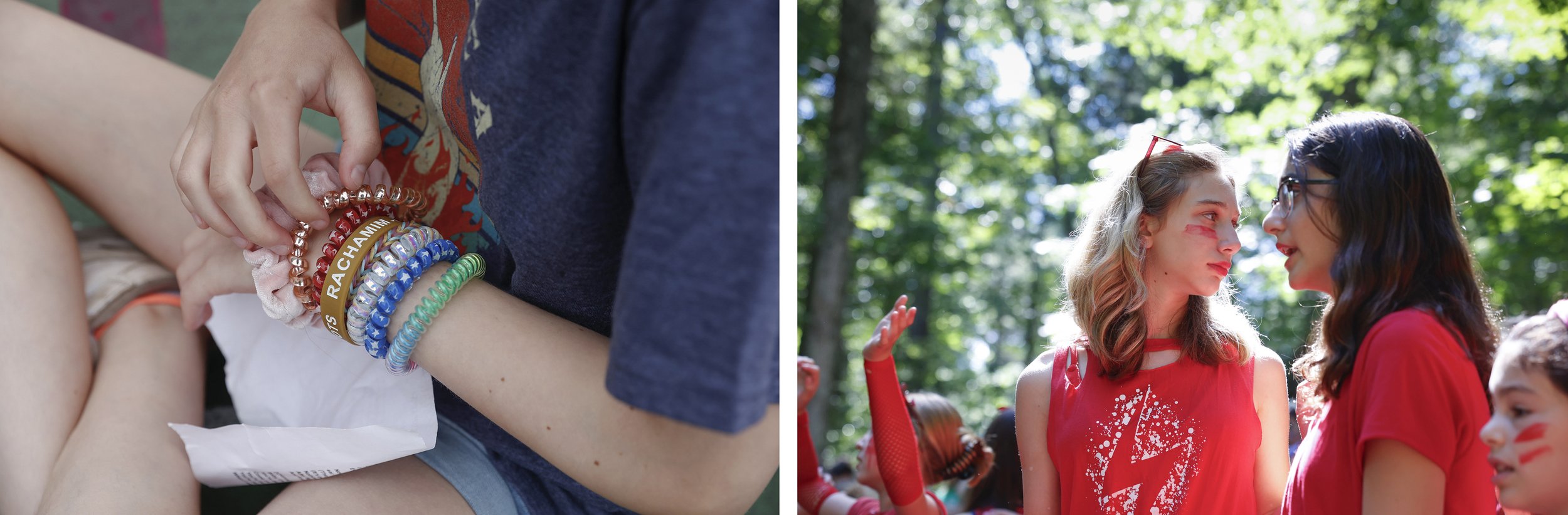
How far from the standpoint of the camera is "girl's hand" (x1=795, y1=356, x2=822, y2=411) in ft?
6.54

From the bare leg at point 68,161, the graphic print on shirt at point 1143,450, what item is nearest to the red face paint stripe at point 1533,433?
the graphic print on shirt at point 1143,450

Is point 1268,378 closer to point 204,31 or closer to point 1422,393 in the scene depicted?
point 1422,393

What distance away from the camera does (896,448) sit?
1.66 metres

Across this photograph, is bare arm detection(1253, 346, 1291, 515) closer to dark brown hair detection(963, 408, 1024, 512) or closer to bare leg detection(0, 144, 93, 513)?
dark brown hair detection(963, 408, 1024, 512)

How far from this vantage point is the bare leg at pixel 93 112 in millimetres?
1276

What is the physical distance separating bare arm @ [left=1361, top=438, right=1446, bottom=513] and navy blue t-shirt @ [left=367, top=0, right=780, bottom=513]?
0.64 metres

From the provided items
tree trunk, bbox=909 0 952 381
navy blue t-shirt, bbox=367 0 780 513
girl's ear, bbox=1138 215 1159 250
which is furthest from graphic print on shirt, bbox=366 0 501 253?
tree trunk, bbox=909 0 952 381

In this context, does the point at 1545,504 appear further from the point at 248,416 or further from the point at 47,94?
the point at 47,94

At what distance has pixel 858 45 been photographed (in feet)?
21.0

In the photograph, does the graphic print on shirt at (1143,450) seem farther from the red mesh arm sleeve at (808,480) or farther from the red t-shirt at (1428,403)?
the red mesh arm sleeve at (808,480)

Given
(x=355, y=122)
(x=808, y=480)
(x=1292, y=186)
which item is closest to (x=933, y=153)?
(x=808, y=480)

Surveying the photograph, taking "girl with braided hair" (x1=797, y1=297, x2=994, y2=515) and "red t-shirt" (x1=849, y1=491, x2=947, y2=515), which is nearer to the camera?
"girl with braided hair" (x1=797, y1=297, x2=994, y2=515)

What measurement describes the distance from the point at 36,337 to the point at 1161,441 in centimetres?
158

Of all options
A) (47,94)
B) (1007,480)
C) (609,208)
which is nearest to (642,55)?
(609,208)
